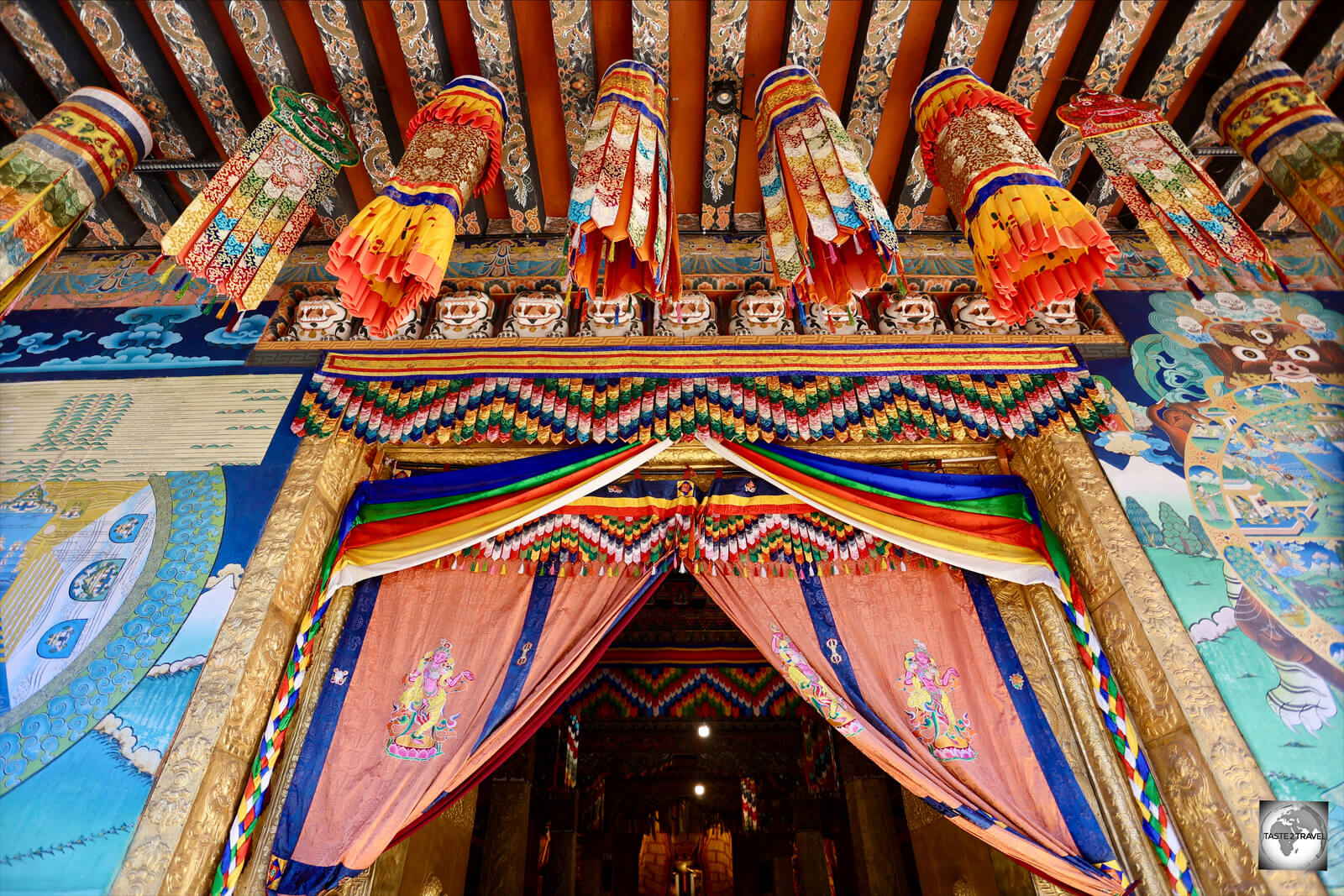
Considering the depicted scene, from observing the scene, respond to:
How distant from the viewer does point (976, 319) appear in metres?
3.54

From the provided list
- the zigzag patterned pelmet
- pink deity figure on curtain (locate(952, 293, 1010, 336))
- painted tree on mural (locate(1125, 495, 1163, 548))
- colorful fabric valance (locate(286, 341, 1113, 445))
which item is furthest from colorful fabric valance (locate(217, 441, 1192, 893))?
the zigzag patterned pelmet

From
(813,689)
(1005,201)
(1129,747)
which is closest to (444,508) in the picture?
(813,689)

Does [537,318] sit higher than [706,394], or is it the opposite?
[537,318]

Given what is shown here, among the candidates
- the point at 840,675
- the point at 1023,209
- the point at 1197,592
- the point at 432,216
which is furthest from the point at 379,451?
the point at 1197,592

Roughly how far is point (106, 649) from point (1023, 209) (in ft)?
11.7

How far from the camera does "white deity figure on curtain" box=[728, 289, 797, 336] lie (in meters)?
3.54

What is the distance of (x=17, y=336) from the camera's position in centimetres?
360

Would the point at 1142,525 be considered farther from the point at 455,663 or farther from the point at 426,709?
the point at 426,709

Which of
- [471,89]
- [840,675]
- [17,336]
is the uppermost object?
[471,89]

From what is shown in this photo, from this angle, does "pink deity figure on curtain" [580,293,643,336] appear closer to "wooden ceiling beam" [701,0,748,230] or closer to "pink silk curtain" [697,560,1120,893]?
"wooden ceiling beam" [701,0,748,230]

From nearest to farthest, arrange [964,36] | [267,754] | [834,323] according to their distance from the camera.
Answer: [267,754], [964,36], [834,323]

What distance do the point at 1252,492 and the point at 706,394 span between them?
223 centimetres

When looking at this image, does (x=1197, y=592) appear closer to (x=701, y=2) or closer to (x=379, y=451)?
(x=701, y=2)

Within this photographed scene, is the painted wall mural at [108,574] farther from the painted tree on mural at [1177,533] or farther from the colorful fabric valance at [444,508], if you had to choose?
the painted tree on mural at [1177,533]
